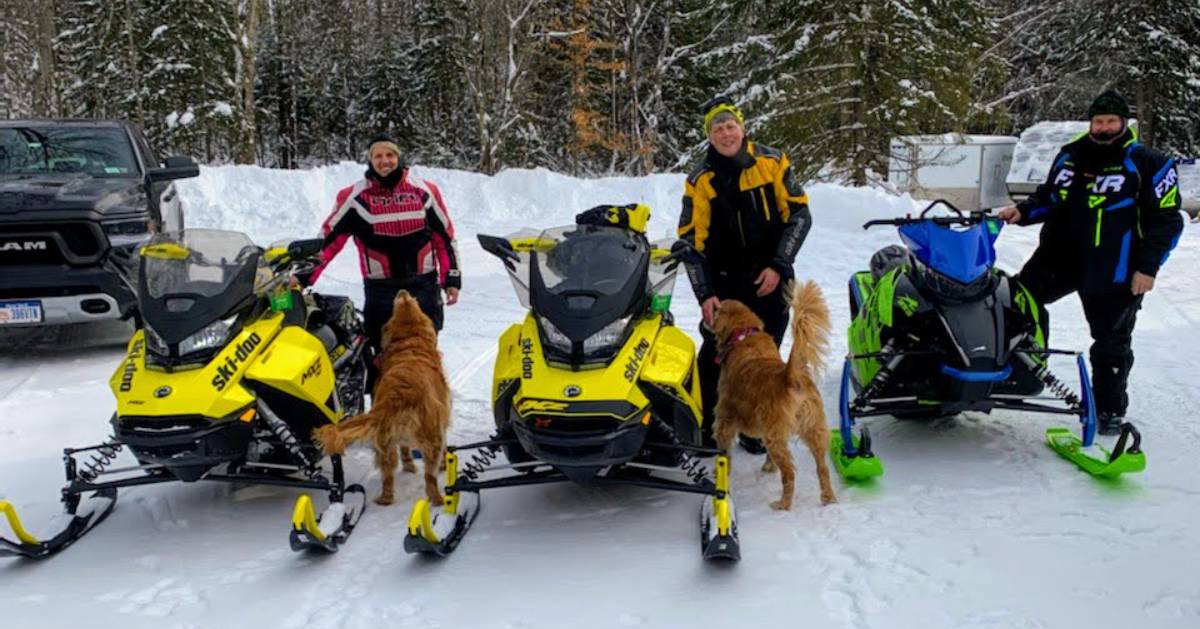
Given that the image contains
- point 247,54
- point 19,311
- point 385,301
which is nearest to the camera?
point 385,301

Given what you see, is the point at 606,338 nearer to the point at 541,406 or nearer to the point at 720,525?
the point at 541,406

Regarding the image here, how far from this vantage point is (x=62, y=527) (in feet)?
13.5

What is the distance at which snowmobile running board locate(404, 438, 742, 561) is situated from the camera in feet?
12.2

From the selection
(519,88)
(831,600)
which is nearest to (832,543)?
(831,600)

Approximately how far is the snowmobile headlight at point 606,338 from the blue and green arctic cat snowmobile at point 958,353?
146cm

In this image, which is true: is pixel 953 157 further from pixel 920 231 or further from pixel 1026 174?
pixel 920 231

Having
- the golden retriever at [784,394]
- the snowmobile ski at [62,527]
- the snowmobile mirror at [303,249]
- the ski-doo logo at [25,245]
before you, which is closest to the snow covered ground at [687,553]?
the snowmobile ski at [62,527]

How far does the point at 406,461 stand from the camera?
5035 millimetres

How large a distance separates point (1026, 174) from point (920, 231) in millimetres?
17567

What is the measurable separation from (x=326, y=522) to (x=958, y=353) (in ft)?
10.1

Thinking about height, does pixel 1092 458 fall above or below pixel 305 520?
below

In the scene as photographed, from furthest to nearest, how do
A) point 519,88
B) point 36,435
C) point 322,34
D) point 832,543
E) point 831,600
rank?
1. point 322,34
2. point 519,88
3. point 36,435
4. point 832,543
5. point 831,600

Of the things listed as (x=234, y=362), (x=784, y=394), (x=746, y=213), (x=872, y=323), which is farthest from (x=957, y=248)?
(x=234, y=362)

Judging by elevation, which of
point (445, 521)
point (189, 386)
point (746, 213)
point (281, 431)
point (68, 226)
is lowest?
point (445, 521)
